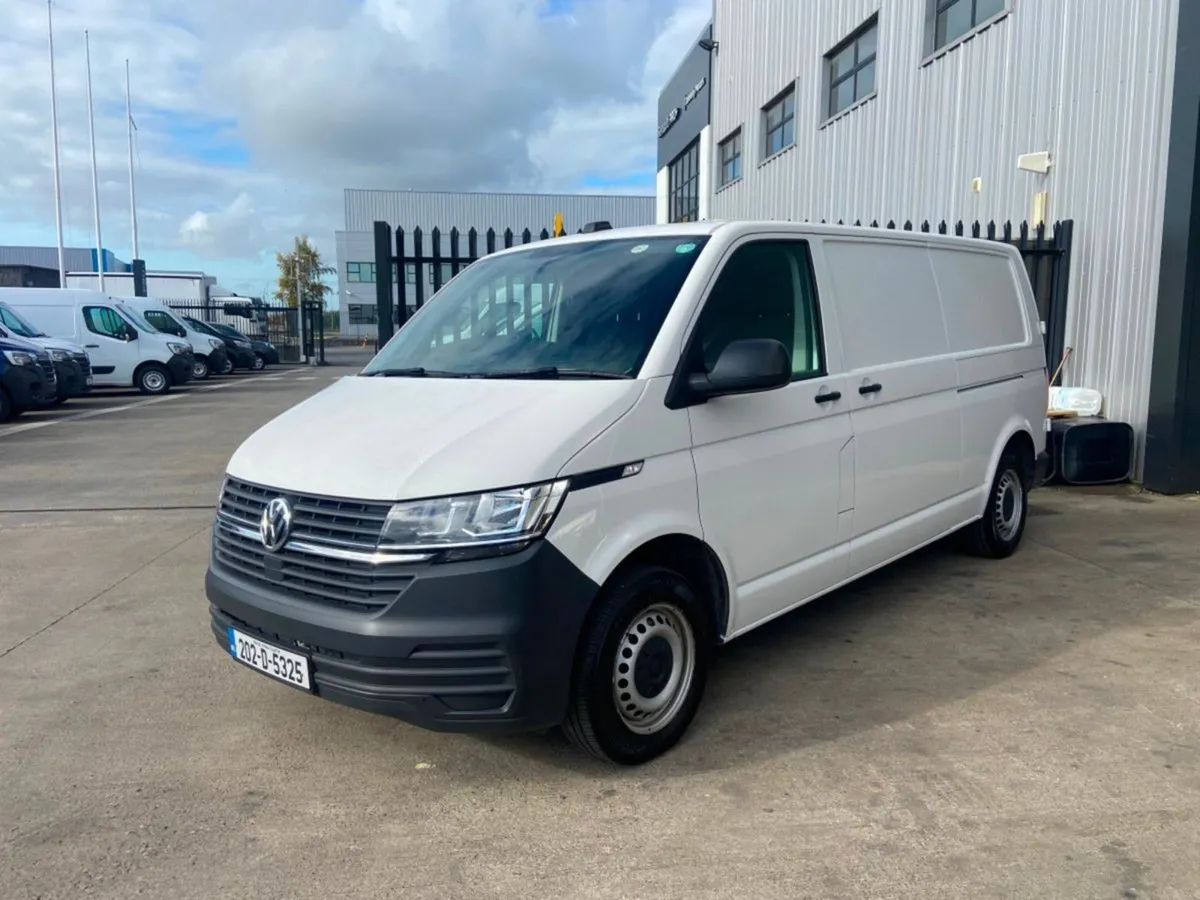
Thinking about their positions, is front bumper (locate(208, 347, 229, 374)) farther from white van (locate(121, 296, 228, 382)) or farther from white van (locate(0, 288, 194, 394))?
white van (locate(0, 288, 194, 394))

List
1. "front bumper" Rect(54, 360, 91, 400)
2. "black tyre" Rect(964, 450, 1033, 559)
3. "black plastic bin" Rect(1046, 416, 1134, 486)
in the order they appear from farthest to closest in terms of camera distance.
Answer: "front bumper" Rect(54, 360, 91, 400) < "black plastic bin" Rect(1046, 416, 1134, 486) < "black tyre" Rect(964, 450, 1033, 559)

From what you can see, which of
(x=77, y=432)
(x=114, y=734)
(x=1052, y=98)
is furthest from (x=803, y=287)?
(x=77, y=432)

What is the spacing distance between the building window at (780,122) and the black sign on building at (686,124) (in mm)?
4641

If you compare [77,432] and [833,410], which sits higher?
[833,410]

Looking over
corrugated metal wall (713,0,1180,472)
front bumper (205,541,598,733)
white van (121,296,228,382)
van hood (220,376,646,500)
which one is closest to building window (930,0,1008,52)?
corrugated metal wall (713,0,1180,472)

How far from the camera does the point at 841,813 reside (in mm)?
3100

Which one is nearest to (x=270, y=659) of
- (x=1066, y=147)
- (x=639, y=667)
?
(x=639, y=667)

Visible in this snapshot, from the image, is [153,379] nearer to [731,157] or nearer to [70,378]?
[70,378]

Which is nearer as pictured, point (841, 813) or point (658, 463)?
point (841, 813)

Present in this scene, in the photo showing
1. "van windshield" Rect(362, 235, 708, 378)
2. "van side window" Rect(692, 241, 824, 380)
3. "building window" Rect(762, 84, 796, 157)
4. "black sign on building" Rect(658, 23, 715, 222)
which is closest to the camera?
"van windshield" Rect(362, 235, 708, 378)

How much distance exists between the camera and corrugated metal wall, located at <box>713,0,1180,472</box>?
331 inches

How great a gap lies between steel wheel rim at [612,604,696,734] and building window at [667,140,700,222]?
23.6m

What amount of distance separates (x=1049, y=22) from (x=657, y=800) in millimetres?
9641

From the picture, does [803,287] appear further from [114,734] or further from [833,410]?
[114,734]
